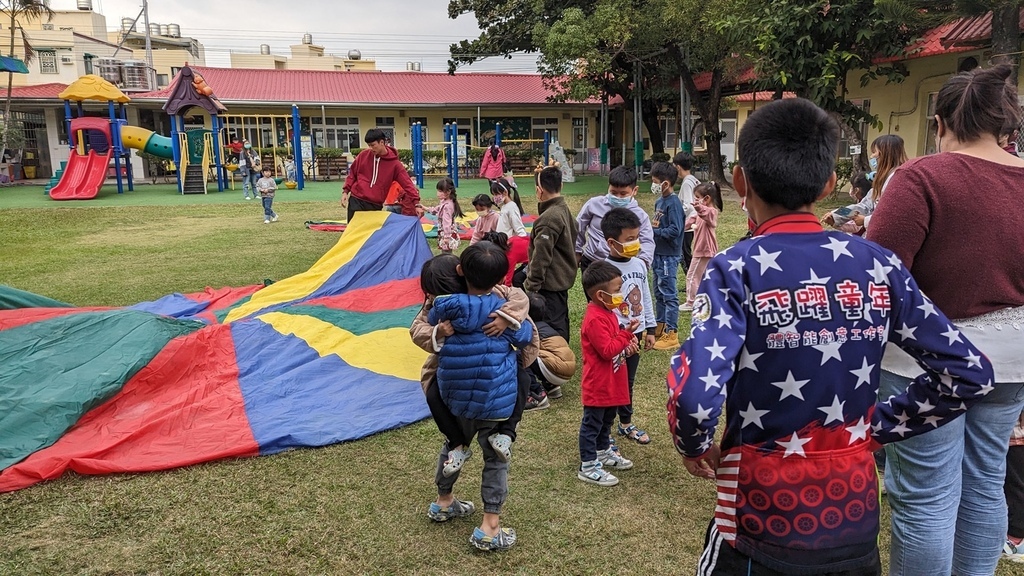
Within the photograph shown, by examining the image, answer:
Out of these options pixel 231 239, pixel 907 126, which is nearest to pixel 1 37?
pixel 231 239

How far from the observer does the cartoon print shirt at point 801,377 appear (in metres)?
1.56

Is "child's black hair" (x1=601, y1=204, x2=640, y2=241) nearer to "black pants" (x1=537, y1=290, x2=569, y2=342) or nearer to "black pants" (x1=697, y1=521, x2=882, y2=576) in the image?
"black pants" (x1=537, y1=290, x2=569, y2=342)

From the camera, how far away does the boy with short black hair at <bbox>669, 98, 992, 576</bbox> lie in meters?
1.57

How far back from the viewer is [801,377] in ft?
5.24

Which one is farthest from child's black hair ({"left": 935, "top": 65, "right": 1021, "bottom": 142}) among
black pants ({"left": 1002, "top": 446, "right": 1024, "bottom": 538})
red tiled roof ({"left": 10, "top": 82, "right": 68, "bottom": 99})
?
red tiled roof ({"left": 10, "top": 82, "right": 68, "bottom": 99})

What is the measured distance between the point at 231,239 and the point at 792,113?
12.2 m

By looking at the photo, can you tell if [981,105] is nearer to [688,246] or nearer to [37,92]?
[688,246]

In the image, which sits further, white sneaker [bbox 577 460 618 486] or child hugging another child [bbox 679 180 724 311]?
child hugging another child [bbox 679 180 724 311]

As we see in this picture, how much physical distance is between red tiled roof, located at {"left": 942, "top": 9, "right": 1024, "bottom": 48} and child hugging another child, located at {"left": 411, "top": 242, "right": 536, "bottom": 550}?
1260cm

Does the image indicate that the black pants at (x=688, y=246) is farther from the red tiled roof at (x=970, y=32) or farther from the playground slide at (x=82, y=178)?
the playground slide at (x=82, y=178)

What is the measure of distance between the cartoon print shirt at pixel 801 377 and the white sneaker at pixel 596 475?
2125 mm

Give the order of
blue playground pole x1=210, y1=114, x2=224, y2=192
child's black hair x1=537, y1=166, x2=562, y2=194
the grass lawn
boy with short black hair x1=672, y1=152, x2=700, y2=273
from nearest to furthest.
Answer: the grass lawn → child's black hair x1=537, y1=166, x2=562, y2=194 → boy with short black hair x1=672, y1=152, x2=700, y2=273 → blue playground pole x1=210, y1=114, x2=224, y2=192

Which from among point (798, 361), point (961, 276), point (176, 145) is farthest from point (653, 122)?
point (798, 361)

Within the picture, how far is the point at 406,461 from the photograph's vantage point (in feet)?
13.2
